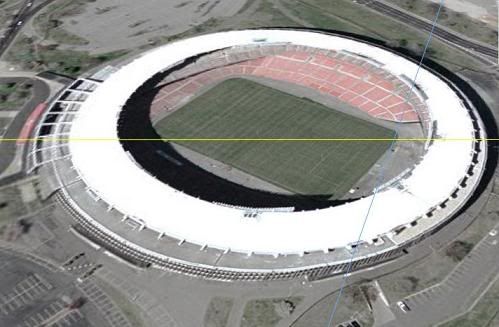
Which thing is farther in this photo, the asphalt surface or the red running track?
the asphalt surface

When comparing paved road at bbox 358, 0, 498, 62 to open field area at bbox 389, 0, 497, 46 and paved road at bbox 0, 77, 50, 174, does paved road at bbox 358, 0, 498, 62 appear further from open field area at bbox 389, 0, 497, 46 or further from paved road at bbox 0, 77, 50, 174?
paved road at bbox 0, 77, 50, 174

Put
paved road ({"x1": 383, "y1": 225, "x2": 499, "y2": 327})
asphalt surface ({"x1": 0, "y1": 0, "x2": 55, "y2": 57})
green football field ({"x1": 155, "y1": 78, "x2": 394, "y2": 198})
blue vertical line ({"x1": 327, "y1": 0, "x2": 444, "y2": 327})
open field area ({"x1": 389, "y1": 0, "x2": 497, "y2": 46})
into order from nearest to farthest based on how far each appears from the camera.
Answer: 1. paved road ({"x1": 383, "y1": 225, "x2": 499, "y2": 327})
2. blue vertical line ({"x1": 327, "y1": 0, "x2": 444, "y2": 327})
3. green football field ({"x1": 155, "y1": 78, "x2": 394, "y2": 198})
4. asphalt surface ({"x1": 0, "y1": 0, "x2": 55, "y2": 57})
5. open field area ({"x1": 389, "y1": 0, "x2": 497, "y2": 46})

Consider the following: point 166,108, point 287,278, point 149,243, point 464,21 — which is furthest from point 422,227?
point 464,21

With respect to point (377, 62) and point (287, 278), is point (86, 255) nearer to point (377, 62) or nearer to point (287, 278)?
point (287, 278)

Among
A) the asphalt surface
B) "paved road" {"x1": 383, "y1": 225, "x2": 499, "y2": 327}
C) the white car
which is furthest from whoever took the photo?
the asphalt surface

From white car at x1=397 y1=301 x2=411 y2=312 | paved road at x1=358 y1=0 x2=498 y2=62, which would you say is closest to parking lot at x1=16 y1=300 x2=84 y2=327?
white car at x1=397 y1=301 x2=411 y2=312

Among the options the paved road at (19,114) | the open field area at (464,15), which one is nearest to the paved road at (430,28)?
the open field area at (464,15)
